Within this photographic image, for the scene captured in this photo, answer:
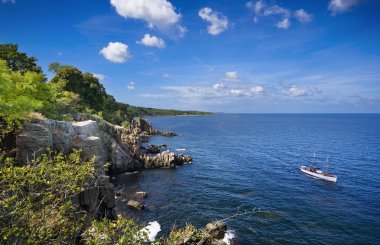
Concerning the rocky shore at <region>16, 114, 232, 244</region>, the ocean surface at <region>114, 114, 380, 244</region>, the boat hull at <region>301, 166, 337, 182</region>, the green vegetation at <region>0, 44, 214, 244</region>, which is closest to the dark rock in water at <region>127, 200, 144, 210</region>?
the rocky shore at <region>16, 114, 232, 244</region>

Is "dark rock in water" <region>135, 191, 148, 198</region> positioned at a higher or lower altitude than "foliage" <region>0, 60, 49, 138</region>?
lower

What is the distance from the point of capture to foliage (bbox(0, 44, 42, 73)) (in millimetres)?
56091

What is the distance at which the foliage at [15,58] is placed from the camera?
56.1 metres

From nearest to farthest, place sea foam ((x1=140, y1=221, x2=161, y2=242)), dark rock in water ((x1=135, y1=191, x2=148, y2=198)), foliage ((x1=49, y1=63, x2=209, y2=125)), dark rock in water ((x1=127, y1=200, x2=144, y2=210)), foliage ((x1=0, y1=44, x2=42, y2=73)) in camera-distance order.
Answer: sea foam ((x1=140, y1=221, x2=161, y2=242)), dark rock in water ((x1=127, y1=200, x2=144, y2=210)), dark rock in water ((x1=135, y1=191, x2=148, y2=198)), foliage ((x1=0, y1=44, x2=42, y2=73)), foliage ((x1=49, y1=63, x2=209, y2=125))

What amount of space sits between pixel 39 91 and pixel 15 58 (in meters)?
40.3

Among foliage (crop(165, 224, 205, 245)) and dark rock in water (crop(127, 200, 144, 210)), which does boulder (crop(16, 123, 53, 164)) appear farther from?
dark rock in water (crop(127, 200, 144, 210))

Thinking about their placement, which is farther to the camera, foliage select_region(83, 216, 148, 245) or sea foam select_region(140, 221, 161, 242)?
sea foam select_region(140, 221, 161, 242)

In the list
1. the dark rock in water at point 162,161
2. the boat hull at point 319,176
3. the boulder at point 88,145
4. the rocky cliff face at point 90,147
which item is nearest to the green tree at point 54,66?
the rocky cliff face at point 90,147

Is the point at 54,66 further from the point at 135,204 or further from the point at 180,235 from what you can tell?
the point at 180,235

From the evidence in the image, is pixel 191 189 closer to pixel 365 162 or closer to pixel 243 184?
pixel 243 184

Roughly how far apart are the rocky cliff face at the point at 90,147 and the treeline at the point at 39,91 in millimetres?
2227

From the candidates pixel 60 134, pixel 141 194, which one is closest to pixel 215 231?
pixel 141 194

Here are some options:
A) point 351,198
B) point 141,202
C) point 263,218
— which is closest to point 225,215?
point 263,218

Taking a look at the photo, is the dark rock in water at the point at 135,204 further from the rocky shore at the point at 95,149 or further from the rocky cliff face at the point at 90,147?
the rocky cliff face at the point at 90,147
